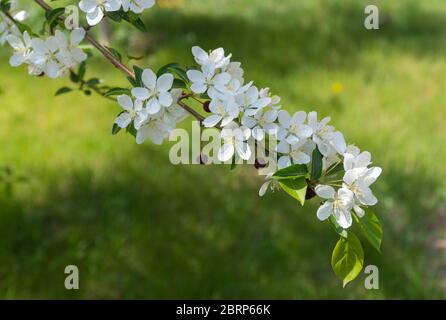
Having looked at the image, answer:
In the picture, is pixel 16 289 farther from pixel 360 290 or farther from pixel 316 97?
pixel 316 97

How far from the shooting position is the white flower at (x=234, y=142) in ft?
3.33

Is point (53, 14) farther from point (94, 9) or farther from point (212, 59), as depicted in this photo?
point (212, 59)

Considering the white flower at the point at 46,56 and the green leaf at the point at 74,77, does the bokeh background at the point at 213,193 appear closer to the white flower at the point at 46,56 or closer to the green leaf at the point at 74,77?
the green leaf at the point at 74,77

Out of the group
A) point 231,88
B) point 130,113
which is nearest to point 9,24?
point 130,113

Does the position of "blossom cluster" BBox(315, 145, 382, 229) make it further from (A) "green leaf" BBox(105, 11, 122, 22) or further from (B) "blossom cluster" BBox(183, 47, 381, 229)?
(A) "green leaf" BBox(105, 11, 122, 22)

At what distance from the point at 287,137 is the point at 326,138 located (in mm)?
71

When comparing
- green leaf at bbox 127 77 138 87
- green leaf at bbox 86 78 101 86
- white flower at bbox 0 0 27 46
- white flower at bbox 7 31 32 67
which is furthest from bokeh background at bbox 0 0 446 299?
green leaf at bbox 127 77 138 87

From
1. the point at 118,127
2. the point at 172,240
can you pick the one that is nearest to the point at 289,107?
the point at 172,240

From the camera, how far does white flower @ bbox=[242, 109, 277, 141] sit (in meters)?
1.02

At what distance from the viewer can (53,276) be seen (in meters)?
2.47

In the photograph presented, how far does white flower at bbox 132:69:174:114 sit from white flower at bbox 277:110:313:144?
19 cm

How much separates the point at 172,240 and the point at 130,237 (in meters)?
0.18

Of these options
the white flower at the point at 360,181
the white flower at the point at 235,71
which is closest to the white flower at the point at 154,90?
the white flower at the point at 235,71

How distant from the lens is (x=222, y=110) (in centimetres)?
103
